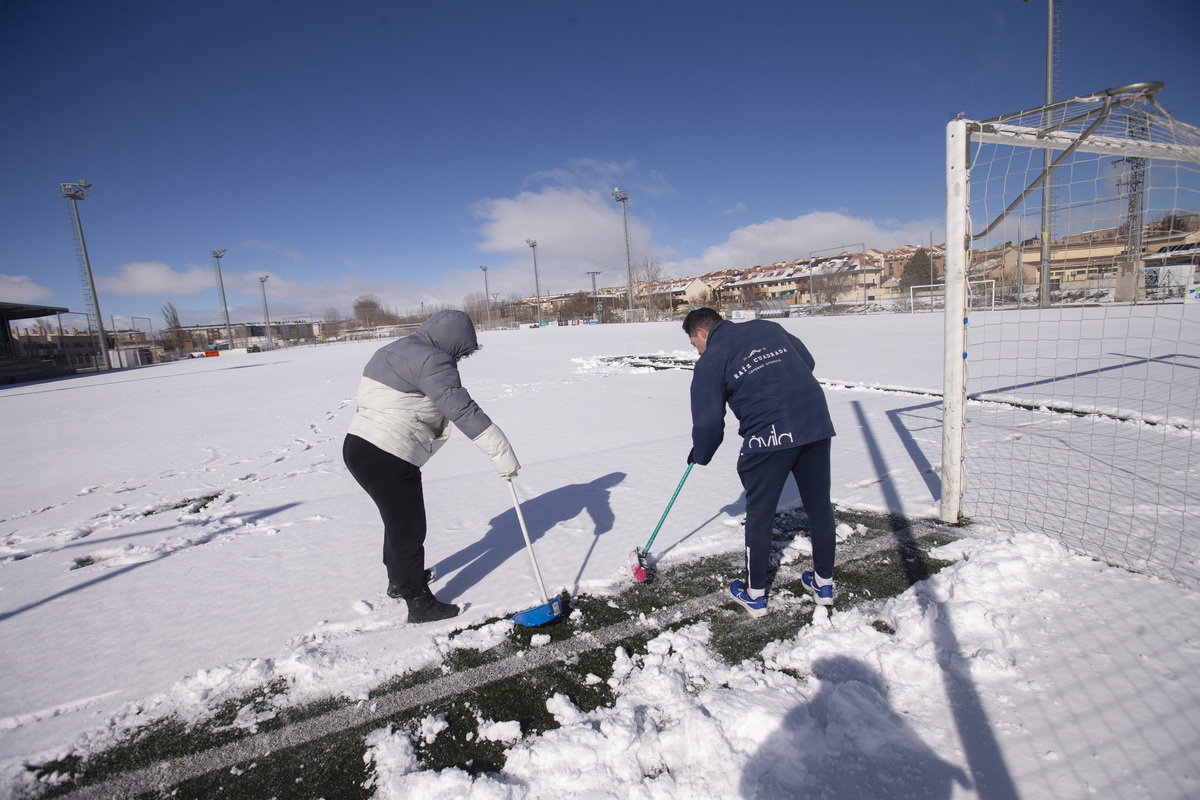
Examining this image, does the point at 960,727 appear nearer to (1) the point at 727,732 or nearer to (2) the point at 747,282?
(1) the point at 727,732

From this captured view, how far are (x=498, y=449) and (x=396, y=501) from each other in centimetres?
59

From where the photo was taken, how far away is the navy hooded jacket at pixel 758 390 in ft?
8.08

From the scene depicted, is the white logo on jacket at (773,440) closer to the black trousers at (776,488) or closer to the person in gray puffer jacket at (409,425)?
the black trousers at (776,488)

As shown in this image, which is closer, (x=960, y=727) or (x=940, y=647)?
(x=960, y=727)

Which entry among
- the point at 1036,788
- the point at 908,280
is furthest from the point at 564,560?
the point at 908,280

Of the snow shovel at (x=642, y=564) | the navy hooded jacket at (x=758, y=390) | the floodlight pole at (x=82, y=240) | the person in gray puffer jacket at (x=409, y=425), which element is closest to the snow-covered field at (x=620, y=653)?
the snow shovel at (x=642, y=564)

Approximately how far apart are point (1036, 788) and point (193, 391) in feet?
59.3

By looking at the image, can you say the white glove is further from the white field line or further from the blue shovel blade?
the white field line

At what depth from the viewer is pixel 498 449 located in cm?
265

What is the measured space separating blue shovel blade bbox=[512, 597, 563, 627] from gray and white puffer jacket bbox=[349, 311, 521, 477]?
0.72 metres

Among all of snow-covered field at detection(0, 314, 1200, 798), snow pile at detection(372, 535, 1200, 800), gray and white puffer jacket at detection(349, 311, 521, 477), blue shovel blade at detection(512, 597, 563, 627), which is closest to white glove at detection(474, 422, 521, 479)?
gray and white puffer jacket at detection(349, 311, 521, 477)

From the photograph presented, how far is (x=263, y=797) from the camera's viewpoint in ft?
5.98

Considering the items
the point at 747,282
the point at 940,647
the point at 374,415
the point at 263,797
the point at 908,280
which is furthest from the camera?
the point at 747,282

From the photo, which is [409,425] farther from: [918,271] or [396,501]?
[918,271]
